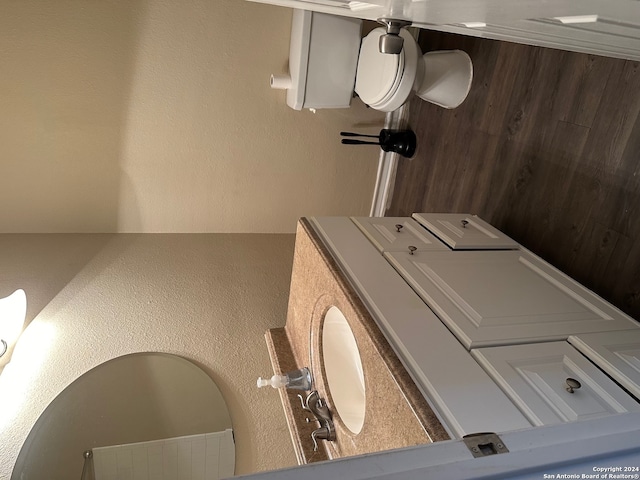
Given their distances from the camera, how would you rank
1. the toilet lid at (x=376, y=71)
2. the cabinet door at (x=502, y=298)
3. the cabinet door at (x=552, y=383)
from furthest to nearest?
→ the toilet lid at (x=376, y=71) < the cabinet door at (x=502, y=298) < the cabinet door at (x=552, y=383)

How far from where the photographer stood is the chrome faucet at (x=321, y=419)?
146 cm

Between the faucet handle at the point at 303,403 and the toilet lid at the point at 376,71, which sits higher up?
the toilet lid at the point at 376,71

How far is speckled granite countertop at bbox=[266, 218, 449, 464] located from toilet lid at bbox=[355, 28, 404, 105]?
0.71 metres

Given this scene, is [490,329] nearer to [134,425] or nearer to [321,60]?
[134,425]

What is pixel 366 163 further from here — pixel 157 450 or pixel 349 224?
pixel 157 450

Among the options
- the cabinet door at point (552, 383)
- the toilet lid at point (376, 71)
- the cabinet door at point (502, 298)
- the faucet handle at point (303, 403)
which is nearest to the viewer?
the cabinet door at point (552, 383)

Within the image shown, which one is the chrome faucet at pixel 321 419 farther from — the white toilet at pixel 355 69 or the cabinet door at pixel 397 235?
the white toilet at pixel 355 69

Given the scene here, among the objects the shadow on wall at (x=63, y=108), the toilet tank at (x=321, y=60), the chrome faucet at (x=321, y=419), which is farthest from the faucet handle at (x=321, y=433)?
the shadow on wall at (x=63, y=108)

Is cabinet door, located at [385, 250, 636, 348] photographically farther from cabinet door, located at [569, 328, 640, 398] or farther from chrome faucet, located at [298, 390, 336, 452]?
chrome faucet, located at [298, 390, 336, 452]

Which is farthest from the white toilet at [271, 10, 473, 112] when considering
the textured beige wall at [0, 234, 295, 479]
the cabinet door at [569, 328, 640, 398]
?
the cabinet door at [569, 328, 640, 398]

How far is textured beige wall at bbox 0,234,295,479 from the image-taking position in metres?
1.69

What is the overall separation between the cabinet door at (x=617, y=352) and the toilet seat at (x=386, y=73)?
4.05ft

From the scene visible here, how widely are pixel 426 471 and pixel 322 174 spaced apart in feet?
7.77

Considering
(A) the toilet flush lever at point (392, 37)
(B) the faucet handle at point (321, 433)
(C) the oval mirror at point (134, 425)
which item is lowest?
(C) the oval mirror at point (134, 425)
